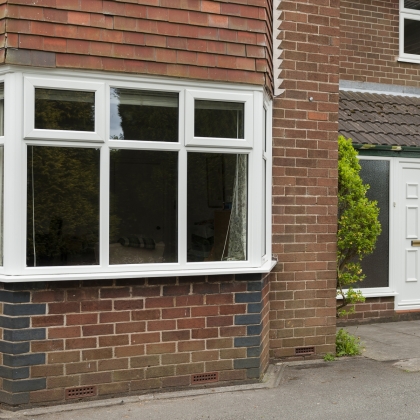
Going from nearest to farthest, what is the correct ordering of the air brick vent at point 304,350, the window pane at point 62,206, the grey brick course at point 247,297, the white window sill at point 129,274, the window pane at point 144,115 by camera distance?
the white window sill at point 129,274 < the window pane at point 62,206 < the window pane at point 144,115 < the grey brick course at point 247,297 < the air brick vent at point 304,350

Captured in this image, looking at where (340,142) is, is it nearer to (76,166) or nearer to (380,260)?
(380,260)

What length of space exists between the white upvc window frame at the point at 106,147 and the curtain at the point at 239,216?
0.19ft

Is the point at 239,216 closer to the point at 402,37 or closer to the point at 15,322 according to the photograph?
the point at 15,322

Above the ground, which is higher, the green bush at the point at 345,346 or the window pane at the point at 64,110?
the window pane at the point at 64,110

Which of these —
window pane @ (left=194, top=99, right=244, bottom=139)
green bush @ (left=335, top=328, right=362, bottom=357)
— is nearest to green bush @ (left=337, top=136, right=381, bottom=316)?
green bush @ (left=335, top=328, right=362, bottom=357)

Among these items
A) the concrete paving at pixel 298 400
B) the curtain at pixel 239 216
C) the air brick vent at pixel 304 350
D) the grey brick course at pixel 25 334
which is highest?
the curtain at pixel 239 216

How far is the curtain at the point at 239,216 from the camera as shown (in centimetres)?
611

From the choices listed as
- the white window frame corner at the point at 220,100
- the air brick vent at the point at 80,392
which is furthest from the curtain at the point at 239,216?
the air brick vent at the point at 80,392

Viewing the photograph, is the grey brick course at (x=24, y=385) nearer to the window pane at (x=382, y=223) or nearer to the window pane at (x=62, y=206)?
the window pane at (x=62, y=206)

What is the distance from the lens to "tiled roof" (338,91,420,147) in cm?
896

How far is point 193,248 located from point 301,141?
175 cm

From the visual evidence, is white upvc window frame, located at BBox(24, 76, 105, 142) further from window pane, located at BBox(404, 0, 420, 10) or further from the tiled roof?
window pane, located at BBox(404, 0, 420, 10)

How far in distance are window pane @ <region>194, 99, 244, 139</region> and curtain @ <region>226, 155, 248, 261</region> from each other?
0.83 ft

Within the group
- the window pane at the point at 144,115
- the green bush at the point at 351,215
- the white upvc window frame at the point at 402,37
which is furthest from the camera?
the white upvc window frame at the point at 402,37
